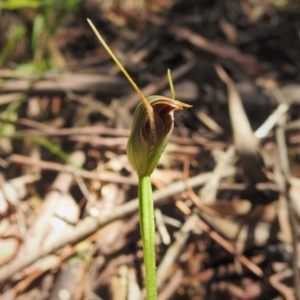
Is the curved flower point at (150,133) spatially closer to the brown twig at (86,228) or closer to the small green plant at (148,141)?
the small green plant at (148,141)

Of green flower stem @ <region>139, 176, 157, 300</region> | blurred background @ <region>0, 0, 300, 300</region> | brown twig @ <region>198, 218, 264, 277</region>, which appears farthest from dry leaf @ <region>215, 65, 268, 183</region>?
green flower stem @ <region>139, 176, 157, 300</region>

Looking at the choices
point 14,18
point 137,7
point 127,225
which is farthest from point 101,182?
point 137,7

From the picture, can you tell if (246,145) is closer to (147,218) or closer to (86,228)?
(86,228)

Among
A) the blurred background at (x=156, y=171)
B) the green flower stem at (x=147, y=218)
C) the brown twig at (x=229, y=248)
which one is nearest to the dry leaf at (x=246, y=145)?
the blurred background at (x=156, y=171)

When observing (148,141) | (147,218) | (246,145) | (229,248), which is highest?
(148,141)

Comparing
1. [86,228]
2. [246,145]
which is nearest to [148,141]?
[86,228]

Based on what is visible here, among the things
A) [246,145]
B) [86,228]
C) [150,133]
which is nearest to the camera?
[150,133]

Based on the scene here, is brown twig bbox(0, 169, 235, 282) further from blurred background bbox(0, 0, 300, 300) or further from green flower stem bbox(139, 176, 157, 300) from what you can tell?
green flower stem bbox(139, 176, 157, 300)

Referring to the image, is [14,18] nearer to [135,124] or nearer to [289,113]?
[289,113]
